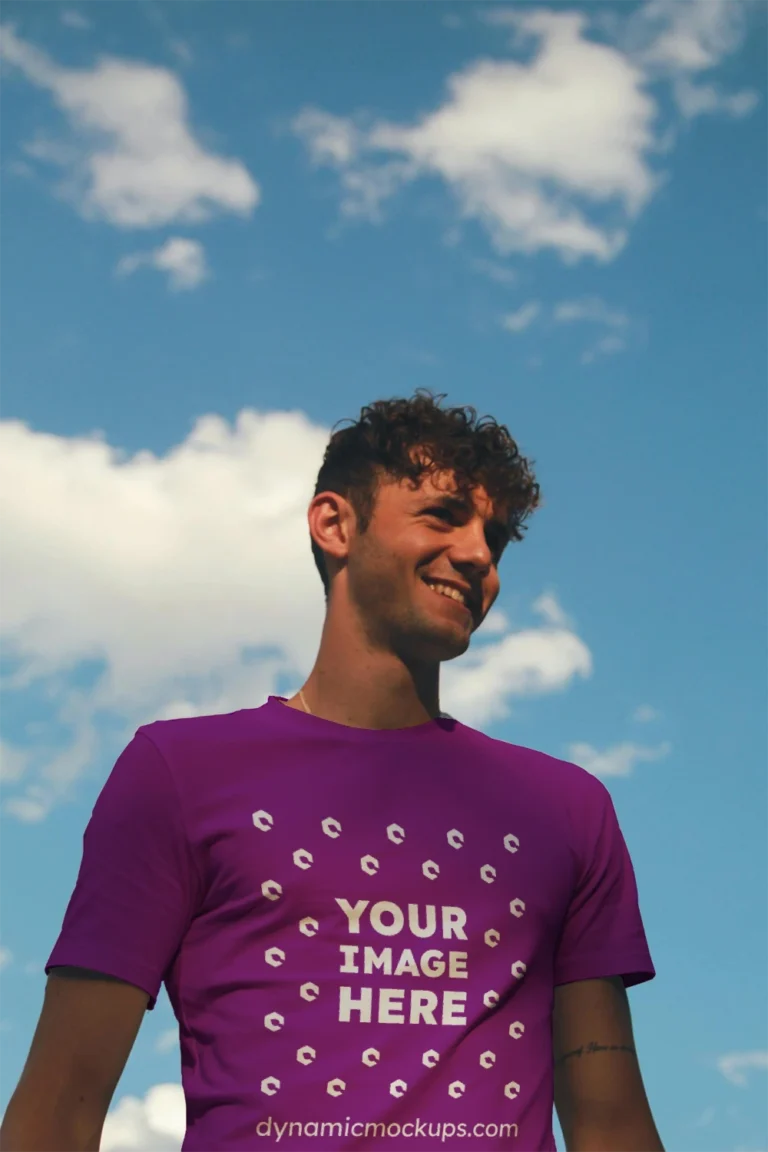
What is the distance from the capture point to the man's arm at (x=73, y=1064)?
3.45 m

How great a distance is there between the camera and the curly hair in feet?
14.3

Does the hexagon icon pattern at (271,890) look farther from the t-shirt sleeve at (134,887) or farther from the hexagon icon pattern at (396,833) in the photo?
the hexagon icon pattern at (396,833)

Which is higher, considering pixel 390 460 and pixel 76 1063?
pixel 390 460

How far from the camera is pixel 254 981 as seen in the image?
3484 millimetres

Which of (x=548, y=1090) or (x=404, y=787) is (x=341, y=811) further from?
(x=548, y=1090)

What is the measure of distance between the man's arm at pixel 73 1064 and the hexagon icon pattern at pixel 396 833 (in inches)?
30.1

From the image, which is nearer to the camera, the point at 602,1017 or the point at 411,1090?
the point at 411,1090

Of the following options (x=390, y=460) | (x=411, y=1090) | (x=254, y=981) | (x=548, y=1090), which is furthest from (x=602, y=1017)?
(x=390, y=460)

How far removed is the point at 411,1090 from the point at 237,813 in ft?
2.78

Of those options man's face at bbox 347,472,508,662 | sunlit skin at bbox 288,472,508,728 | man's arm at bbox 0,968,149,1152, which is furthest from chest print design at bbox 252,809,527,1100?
man's face at bbox 347,472,508,662

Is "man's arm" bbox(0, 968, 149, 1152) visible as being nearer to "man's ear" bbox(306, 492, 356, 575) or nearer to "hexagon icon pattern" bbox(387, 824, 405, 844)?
"hexagon icon pattern" bbox(387, 824, 405, 844)

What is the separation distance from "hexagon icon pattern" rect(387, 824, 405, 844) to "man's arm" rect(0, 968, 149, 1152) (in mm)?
765

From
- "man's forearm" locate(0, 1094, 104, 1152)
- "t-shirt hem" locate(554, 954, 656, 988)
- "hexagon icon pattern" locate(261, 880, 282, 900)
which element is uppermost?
"hexagon icon pattern" locate(261, 880, 282, 900)

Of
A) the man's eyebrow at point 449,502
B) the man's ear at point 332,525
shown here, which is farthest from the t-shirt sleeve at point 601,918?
the man's ear at point 332,525
